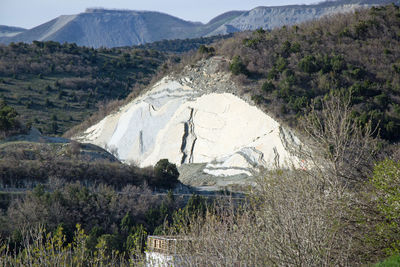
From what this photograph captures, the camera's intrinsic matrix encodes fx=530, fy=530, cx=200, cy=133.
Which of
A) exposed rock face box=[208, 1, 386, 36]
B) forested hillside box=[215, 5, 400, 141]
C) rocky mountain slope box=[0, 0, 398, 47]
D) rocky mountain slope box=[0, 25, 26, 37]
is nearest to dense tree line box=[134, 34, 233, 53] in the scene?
exposed rock face box=[208, 1, 386, 36]

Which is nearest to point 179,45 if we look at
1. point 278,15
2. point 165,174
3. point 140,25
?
point 278,15

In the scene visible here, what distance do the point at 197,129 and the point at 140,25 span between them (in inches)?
4559

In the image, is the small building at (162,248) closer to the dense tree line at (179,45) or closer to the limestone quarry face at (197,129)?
the limestone quarry face at (197,129)

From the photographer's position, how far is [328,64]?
3534 cm

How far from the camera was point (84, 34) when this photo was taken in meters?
136

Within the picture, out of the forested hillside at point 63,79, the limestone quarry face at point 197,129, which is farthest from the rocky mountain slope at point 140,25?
the limestone quarry face at point 197,129

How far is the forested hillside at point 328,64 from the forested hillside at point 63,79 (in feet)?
40.7

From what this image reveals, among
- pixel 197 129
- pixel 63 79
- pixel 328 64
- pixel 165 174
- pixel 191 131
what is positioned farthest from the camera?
pixel 63 79

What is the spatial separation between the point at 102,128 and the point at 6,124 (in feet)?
37.5

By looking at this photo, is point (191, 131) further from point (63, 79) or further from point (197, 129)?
point (63, 79)

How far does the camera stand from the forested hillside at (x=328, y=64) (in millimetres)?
32125

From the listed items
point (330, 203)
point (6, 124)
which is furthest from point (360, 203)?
point (6, 124)

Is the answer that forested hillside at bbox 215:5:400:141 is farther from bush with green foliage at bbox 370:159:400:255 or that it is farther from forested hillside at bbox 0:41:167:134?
bush with green foliage at bbox 370:159:400:255

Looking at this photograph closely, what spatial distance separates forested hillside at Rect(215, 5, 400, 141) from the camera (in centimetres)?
3212
